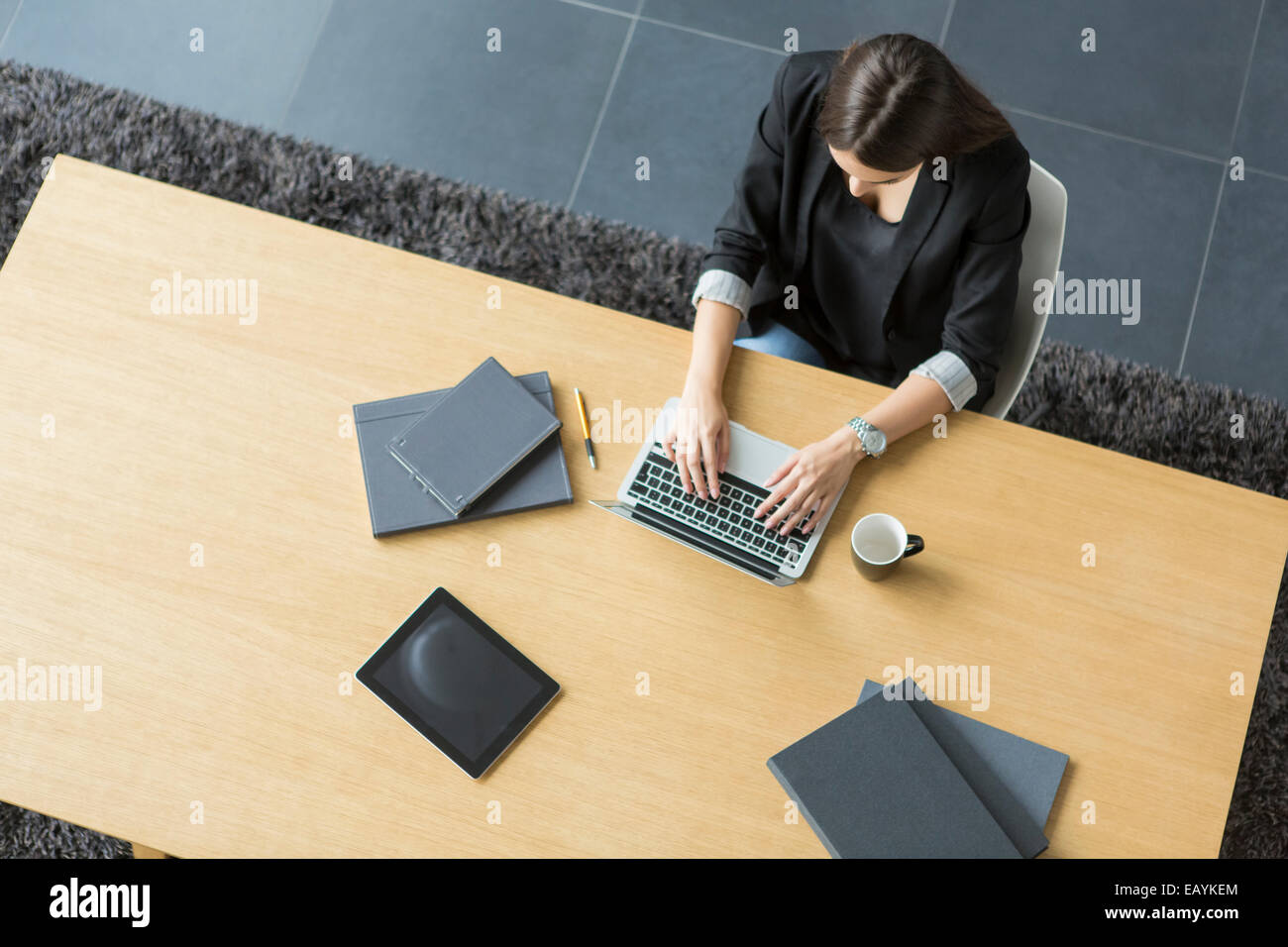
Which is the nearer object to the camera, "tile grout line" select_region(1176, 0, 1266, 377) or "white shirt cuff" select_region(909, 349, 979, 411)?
"white shirt cuff" select_region(909, 349, 979, 411)

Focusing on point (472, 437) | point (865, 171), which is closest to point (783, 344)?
point (865, 171)

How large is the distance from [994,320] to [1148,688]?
532 mm

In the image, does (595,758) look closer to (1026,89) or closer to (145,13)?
(1026,89)

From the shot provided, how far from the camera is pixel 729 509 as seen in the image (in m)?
1.36

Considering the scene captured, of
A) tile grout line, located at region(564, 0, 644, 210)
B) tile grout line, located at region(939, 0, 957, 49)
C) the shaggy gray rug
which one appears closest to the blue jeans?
the shaggy gray rug

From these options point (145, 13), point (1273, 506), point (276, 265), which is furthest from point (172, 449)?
point (145, 13)

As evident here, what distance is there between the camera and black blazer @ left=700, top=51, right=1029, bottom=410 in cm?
139

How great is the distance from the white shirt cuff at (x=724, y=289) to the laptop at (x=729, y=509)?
203 millimetres

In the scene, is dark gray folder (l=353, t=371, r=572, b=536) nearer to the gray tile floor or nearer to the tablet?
the tablet

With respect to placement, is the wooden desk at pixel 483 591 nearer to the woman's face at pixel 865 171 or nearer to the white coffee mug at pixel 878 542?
the white coffee mug at pixel 878 542

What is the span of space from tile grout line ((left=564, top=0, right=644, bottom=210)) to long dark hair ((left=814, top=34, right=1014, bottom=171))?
1.22 meters

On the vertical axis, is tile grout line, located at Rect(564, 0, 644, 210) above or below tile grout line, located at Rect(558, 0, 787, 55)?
below

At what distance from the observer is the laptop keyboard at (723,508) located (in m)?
1.33

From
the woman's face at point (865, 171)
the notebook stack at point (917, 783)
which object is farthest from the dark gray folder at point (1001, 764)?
the woman's face at point (865, 171)
